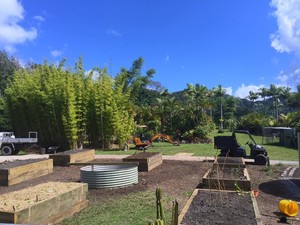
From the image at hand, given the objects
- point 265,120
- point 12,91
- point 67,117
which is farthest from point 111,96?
point 265,120

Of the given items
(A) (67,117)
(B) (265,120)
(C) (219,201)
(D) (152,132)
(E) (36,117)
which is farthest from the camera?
(B) (265,120)

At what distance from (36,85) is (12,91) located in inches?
69.3

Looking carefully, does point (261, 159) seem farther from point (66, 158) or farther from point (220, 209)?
point (66, 158)

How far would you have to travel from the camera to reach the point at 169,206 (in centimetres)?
561

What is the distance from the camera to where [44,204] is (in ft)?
15.0

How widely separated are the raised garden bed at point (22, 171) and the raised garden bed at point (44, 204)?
8.45 ft

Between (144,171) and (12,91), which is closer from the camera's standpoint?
(144,171)

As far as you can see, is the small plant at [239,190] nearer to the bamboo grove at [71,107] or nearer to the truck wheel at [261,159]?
the truck wheel at [261,159]

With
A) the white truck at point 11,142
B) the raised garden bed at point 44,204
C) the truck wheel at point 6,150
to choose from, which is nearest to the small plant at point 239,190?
the raised garden bed at point 44,204

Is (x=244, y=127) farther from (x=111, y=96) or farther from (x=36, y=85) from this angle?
(x=36, y=85)

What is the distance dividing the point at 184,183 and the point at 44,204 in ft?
12.3

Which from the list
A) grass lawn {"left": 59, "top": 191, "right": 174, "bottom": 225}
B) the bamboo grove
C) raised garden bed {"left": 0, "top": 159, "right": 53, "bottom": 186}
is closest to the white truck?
the bamboo grove

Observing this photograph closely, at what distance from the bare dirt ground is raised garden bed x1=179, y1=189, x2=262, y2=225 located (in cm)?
35

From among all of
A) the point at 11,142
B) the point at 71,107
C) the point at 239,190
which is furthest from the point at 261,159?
the point at 11,142
